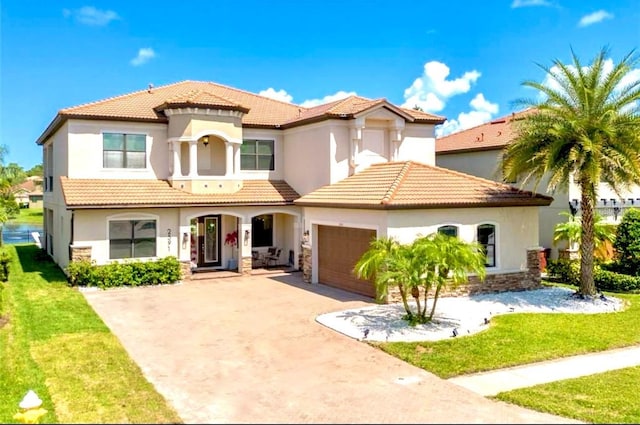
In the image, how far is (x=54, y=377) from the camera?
1063 cm

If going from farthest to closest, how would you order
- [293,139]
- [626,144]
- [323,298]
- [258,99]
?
[258,99] → [293,139] → [323,298] → [626,144]

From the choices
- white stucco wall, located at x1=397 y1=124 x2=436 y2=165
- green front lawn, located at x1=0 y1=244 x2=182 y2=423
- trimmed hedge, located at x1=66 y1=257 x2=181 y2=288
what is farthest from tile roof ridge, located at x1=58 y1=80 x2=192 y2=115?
white stucco wall, located at x1=397 y1=124 x2=436 y2=165

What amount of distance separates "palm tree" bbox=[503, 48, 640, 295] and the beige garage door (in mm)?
6175

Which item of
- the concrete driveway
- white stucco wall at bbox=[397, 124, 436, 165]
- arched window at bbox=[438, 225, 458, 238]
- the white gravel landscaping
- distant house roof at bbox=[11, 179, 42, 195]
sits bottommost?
the concrete driveway

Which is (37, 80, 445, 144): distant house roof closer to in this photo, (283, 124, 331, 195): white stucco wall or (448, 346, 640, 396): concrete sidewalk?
(283, 124, 331, 195): white stucco wall

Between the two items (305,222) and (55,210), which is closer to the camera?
(305,222)

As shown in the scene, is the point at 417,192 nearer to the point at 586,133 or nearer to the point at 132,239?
the point at 586,133

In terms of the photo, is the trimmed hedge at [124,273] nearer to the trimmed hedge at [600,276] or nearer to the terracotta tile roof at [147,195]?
the terracotta tile roof at [147,195]

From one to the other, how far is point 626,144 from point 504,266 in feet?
19.3

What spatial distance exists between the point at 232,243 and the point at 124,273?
19.9 feet

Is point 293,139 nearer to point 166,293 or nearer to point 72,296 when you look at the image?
point 166,293

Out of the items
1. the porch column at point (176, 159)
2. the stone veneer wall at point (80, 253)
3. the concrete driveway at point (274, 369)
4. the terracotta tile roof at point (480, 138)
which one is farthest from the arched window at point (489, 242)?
the stone veneer wall at point (80, 253)

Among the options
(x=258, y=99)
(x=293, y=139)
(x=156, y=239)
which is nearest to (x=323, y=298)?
(x=156, y=239)

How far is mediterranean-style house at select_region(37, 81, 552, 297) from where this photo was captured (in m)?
19.5
